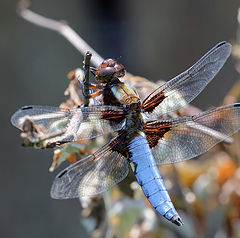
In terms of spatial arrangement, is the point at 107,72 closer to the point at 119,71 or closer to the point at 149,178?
the point at 119,71

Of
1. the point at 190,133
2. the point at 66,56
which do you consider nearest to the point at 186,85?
the point at 190,133

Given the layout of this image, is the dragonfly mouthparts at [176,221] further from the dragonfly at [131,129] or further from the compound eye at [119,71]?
the compound eye at [119,71]

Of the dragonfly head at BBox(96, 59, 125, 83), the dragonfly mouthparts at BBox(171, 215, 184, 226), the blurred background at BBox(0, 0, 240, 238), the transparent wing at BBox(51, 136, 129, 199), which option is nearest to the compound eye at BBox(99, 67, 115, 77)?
the dragonfly head at BBox(96, 59, 125, 83)

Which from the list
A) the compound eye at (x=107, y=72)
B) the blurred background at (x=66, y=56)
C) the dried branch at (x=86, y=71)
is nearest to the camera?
the dried branch at (x=86, y=71)

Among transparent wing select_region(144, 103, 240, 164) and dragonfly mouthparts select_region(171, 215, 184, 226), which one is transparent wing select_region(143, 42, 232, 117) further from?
dragonfly mouthparts select_region(171, 215, 184, 226)

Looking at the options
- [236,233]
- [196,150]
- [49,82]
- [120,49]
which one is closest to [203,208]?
[236,233]

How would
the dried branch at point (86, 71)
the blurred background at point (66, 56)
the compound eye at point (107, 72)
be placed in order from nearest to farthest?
the dried branch at point (86, 71) < the compound eye at point (107, 72) < the blurred background at point (66, 56)

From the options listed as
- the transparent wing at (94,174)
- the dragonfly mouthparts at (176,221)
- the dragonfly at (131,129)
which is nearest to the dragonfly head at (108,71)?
the dragonfly at (131,129)

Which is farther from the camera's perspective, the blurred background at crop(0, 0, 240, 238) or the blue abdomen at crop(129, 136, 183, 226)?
the blurred background at crop(0, 0, 240, 238)
